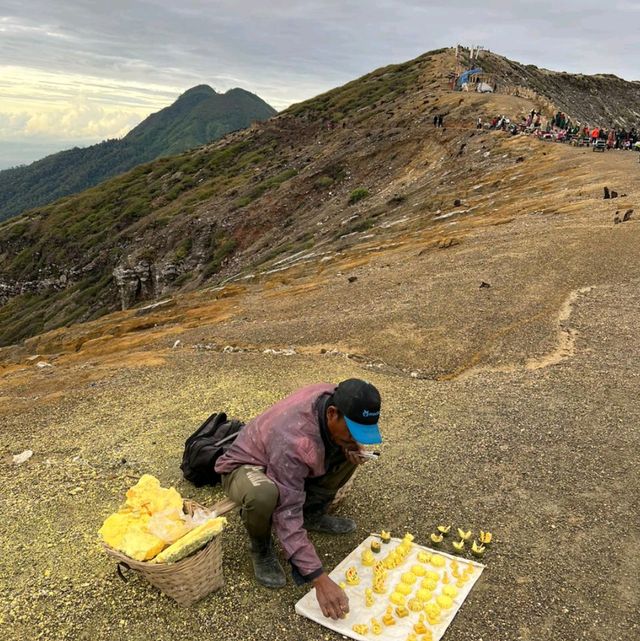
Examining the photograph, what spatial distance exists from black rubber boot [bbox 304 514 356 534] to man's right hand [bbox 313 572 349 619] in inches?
45.1

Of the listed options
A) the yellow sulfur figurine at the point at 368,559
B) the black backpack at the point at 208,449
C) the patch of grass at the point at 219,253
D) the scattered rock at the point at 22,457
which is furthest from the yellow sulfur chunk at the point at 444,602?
the patch of grass at the point at 219,253

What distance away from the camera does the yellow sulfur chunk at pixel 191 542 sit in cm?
413

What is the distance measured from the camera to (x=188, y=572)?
4.27m

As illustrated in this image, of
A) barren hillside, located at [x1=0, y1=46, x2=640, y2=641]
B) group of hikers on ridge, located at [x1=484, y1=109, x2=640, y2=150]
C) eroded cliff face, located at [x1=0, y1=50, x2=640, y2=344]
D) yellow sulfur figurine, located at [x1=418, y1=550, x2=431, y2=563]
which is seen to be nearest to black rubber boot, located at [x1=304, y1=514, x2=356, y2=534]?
barren hillside, located at [x1=0, y1=46, x2=640, y2=641]

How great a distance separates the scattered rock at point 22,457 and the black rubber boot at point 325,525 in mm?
4296

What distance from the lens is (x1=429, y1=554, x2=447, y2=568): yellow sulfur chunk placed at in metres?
4.92

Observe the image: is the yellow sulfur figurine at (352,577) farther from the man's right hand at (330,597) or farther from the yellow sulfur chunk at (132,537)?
the yellow sulfur chunk at (132,537)

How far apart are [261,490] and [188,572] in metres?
0.81

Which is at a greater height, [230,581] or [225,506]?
[225,506]

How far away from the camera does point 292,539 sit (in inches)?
164

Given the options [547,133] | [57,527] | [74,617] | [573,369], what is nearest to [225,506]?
[74,617]

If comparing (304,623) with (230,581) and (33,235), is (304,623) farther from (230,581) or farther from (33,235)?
(33,235)

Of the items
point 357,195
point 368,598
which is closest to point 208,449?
point 368,598

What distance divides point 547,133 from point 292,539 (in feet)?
120
